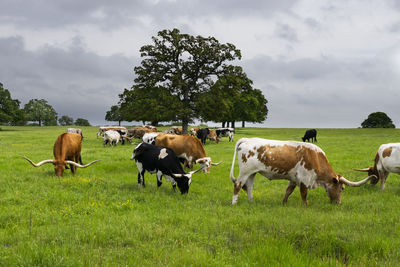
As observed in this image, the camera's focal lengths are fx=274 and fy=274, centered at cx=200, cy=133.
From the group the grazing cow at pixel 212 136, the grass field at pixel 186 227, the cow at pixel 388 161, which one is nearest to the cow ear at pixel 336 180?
the grass field at pixel 186 227

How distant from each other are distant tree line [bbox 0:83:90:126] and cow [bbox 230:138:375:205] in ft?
218

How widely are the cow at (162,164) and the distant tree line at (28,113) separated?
207 ft

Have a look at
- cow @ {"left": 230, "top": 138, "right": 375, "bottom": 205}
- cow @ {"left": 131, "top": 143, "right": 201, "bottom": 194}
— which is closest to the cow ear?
cow @ {"left": 230, "top": 138, "right": 375, "bottom": 205}

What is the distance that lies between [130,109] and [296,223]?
2965 cm

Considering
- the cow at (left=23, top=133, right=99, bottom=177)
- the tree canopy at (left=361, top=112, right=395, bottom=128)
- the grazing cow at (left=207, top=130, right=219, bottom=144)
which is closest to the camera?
the cow at (left=23, top=133, right=99, bottom=177)

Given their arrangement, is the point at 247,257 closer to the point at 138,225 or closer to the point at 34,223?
the point at 138,225

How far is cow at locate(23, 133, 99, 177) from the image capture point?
10172 mm

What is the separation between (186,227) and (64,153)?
23.8 ft

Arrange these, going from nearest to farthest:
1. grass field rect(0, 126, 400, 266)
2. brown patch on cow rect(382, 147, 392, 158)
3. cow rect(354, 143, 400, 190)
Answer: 1. grass field rect(0, 126, 400, 266)
2. cow rect(354, 143, 400, 190)
3. brown patch on cow rect(382, 147, 392, 158)

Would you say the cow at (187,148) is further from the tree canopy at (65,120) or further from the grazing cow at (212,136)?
the tree canopy at (65,120)

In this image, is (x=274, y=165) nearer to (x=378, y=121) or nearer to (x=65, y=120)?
(x=378, y=121)

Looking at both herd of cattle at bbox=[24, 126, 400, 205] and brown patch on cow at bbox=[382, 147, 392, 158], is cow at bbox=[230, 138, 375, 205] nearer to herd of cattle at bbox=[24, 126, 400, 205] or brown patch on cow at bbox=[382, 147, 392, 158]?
herd of cattle at bbox=[24, 126, 400, 205]

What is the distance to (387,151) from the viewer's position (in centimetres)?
907

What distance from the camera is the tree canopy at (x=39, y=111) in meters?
89.8
